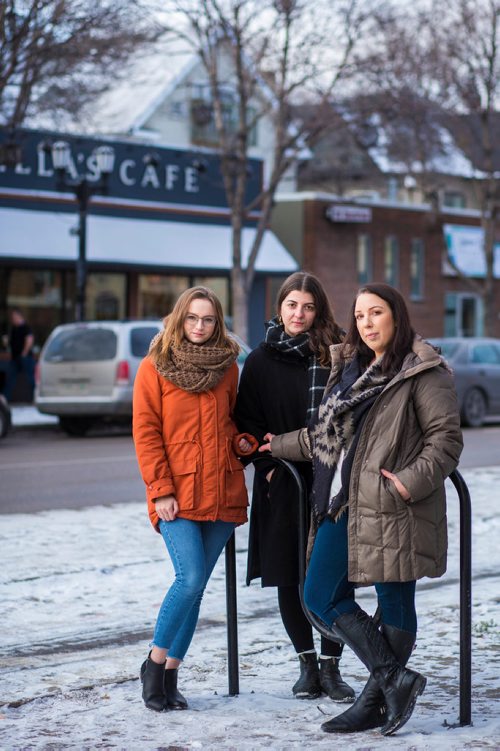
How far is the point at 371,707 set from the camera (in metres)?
4.79

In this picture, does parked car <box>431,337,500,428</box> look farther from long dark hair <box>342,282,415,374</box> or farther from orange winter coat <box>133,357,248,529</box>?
long dark hair <box>342,282,415,374</box>

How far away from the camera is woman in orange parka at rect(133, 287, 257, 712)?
5.06 metres

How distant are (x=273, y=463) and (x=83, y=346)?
1436 centimetres

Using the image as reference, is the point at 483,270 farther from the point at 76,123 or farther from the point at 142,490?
the point at 142,490

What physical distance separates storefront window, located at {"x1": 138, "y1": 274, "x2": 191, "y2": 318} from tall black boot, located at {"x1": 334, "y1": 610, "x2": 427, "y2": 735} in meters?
23.7

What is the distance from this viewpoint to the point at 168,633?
5.15 meters

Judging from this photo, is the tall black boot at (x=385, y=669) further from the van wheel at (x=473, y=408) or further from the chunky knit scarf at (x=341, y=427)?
the van wheel at (x=473, y=408)

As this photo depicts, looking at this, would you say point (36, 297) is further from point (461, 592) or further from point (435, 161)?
point (435, 161)

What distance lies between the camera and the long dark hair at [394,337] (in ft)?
15.6

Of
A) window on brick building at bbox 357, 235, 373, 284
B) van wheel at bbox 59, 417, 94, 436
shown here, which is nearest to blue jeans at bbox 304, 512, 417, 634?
van wheel at bbox 59, 417, 94, 436

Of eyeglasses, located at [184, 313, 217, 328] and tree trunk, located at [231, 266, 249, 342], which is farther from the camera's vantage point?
tree trunk, located at [231, 266, 249, 342]

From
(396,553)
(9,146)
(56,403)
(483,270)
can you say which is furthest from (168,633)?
(483,270)

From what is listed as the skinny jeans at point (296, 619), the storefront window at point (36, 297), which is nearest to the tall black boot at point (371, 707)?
the skinny jeans at point (296, 619)

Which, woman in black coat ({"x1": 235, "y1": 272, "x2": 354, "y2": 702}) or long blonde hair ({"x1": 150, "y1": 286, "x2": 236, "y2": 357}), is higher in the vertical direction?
long blonde hair ({"x1": 150, "y1": 286, "x2": 236, "y2": 357})
